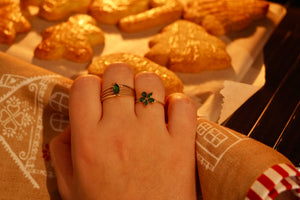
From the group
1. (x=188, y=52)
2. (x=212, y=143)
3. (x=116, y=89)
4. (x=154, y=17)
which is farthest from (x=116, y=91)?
(x=154, y=17)

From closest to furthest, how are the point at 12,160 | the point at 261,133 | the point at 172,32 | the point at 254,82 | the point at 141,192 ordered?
1. the point at 141,192
2. the point at 12,160
3. the point at 261,133
4. the point at 254,82
5. the point at 172,32

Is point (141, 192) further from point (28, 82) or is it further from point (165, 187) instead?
point (28, 82)

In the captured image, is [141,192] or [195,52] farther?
[195,52]

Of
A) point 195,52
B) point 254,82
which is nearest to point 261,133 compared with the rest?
point 254,82

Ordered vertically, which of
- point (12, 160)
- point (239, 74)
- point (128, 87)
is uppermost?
point (128, 87)

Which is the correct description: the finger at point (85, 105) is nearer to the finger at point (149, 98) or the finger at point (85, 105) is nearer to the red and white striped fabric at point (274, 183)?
the finger at point (149, 98)

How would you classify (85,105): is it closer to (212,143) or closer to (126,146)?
(126,146)

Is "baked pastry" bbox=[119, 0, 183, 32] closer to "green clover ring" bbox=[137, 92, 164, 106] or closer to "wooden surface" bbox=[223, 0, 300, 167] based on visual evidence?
"wooden surface" bbox=[223, 0, 300, 167]

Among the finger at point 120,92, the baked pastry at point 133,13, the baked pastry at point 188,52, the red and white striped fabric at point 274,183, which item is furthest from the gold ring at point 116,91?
the baked pastry at point 133,13

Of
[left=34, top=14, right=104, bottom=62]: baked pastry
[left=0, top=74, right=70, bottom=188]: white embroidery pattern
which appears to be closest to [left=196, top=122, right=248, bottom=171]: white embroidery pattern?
[left=0, top=74, right=70, bottom=188]: white embroidery pattern
